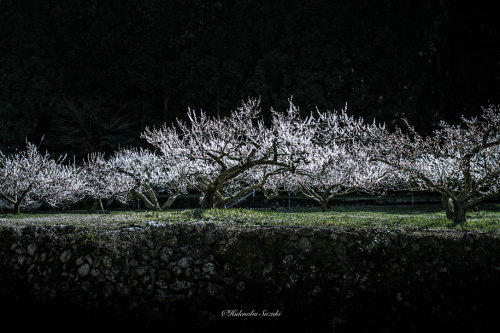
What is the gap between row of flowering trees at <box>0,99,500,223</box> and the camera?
1044 centimetres

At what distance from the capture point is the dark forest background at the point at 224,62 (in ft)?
83.9

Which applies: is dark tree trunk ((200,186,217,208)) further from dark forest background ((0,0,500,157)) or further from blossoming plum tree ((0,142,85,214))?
dark forest background ((0,0,500,157))

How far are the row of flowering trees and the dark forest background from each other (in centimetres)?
994

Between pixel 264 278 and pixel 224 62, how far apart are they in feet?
81.3

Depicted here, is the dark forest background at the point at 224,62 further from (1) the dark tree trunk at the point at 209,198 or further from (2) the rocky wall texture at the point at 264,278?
(2) the rocky wall texture at the point at 264,278

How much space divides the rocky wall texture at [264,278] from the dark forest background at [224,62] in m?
19.6

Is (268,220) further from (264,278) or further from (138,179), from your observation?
(138,179)

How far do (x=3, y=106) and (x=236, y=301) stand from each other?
29.0 metres

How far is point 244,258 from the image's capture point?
20.5 ft

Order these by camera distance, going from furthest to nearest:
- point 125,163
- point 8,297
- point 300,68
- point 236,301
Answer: point 300,68 < point 125,163 < point 8,297 < point 236,301

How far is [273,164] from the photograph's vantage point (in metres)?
10.9

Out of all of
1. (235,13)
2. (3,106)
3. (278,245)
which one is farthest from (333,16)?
(278,245)

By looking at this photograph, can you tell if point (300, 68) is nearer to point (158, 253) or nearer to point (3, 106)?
point (3, 106)

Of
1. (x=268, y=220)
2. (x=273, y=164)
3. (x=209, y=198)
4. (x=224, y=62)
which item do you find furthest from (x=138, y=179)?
(x=224, y=62)
